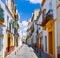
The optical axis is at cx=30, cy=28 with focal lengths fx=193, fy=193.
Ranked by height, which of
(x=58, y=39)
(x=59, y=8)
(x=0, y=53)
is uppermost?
(x=59, y=8)

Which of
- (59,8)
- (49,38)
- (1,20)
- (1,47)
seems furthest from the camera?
(49,38)

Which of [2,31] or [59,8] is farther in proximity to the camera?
[2,31]

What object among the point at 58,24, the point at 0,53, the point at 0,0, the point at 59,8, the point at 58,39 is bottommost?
the point at 0,53

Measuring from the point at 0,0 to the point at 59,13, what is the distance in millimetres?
6673

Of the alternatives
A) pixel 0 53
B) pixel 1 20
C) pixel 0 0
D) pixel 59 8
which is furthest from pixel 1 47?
pixel 59 8

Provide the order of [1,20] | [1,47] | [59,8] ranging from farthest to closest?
[1,47], [1,20], [59,8]

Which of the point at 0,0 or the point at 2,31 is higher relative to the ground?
the point at 0,0

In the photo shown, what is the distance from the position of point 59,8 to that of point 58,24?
153 cm

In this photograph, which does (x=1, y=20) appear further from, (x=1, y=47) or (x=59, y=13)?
(x=59, y=13)

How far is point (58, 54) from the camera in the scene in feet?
57.8

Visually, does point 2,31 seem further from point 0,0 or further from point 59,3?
point 59,3

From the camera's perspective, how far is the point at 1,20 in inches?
770

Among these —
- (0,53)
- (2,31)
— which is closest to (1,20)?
(2,31)

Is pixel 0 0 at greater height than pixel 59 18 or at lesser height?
greater
